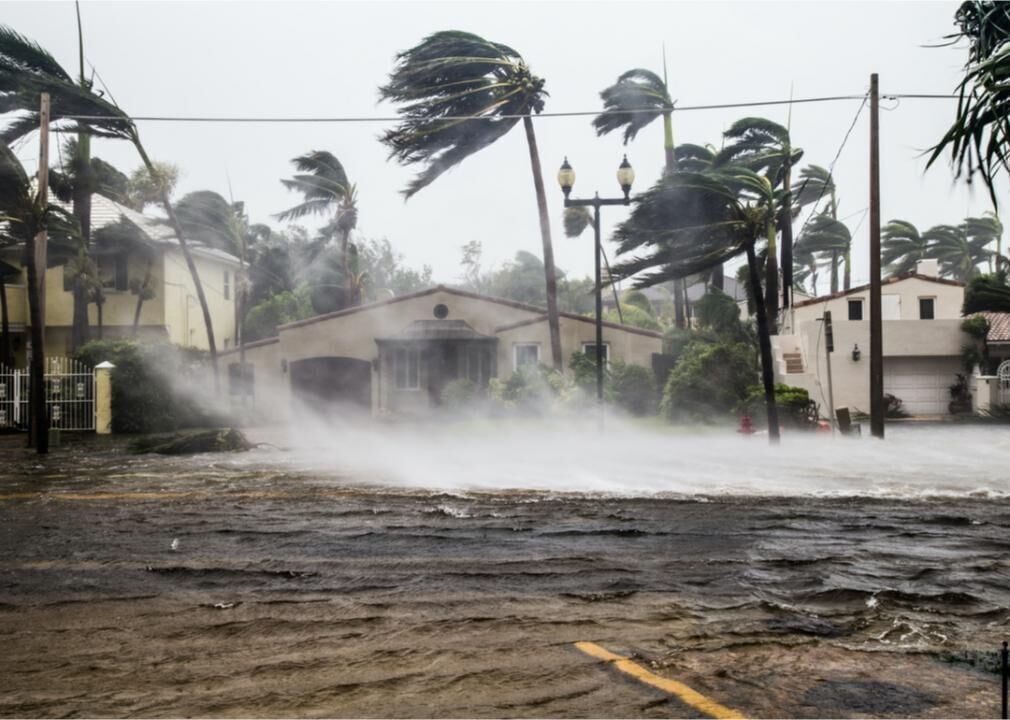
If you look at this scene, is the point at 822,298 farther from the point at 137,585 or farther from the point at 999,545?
the point at 137,585

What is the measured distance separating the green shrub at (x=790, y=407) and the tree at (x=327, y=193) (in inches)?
1036

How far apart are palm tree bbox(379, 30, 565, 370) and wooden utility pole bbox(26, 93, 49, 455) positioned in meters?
11.2

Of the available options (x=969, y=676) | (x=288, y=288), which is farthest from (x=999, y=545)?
(x=288, y=288)

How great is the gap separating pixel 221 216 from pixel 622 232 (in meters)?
21.7

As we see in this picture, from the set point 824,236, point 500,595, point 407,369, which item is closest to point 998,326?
point 824,236

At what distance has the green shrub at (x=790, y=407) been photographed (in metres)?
24.7

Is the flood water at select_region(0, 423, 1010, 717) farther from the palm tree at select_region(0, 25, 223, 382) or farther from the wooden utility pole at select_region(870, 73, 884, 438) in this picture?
the palm tree at select_region(0, 25, 223, 382)

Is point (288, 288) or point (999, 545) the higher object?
point (288, 288)

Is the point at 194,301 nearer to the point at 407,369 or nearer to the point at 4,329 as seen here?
the point at 4,329

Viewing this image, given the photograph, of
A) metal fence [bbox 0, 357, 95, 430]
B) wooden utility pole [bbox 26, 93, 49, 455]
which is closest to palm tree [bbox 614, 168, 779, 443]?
wooden utility pole [bbox 26, 93, 49, 455]

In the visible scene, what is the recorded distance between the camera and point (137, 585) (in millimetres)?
7586

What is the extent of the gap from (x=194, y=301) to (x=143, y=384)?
1530 cm

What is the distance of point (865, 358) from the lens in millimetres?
33531

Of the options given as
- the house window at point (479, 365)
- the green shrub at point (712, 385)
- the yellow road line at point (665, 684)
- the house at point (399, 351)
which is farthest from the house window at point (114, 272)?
the yellow road line at point (665, 684)
